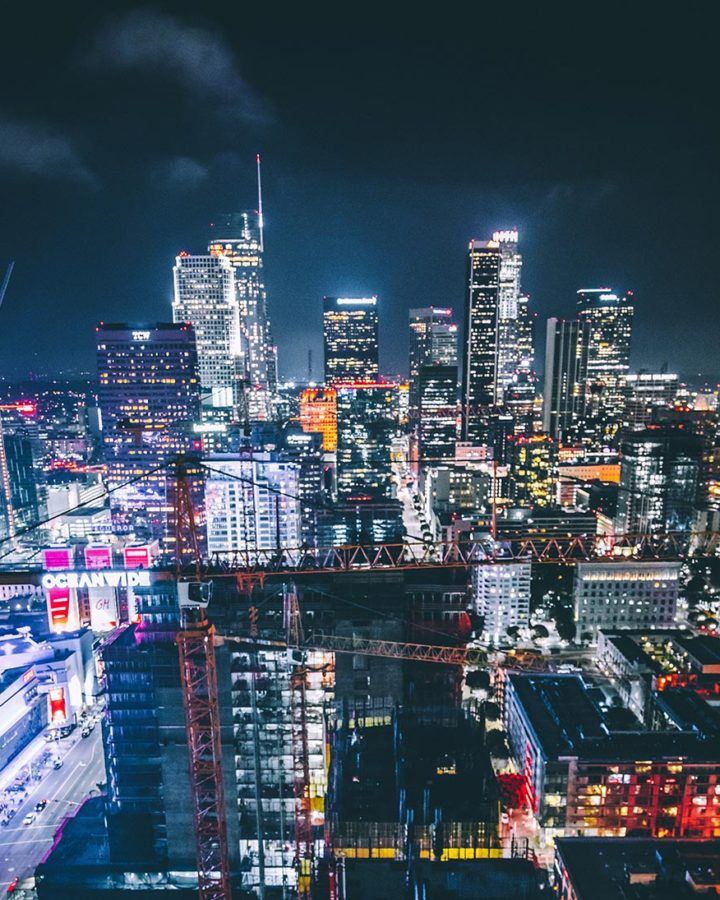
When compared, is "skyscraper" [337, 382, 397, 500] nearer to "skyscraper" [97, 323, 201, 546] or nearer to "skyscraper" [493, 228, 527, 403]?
"skyscraper" [97, 323, 201, 546]

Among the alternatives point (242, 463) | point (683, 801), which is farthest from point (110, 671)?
point (242, 463)

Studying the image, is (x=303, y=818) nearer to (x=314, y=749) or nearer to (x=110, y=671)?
(x=314, y=749)

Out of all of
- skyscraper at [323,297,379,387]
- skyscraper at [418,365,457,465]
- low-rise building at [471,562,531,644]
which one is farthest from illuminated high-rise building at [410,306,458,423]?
low-rise building at [471,562,531,644]

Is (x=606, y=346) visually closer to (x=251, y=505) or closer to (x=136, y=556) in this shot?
(x=251, y=505)

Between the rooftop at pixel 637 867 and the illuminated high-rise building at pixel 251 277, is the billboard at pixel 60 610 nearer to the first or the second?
the rooftop at pixel 637 867

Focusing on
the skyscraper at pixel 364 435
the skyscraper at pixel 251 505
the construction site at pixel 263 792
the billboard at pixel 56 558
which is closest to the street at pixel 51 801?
the construction site at pixel 263 792

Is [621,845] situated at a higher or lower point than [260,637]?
lower

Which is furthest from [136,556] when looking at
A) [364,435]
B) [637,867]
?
[364,435]
